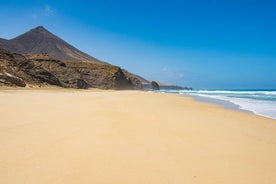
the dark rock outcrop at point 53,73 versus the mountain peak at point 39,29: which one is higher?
the mountain peak at point 39,29

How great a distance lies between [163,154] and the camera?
3652mm

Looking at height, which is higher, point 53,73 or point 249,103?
point 53,73

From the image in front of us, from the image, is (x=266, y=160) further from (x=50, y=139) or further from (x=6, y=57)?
(x=6, y=57)

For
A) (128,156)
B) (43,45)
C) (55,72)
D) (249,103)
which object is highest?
(43,45)

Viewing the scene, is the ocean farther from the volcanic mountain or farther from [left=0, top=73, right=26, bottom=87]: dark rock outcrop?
the volcanic mountain

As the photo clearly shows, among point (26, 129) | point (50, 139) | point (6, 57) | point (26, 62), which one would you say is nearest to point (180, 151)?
point (50, 139)

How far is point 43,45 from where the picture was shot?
544 ft

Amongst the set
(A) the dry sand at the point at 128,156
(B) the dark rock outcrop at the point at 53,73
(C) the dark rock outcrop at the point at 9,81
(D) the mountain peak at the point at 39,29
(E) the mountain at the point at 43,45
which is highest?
(D) the mountain peak at the point at 39,29

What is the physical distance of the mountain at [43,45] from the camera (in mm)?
155000

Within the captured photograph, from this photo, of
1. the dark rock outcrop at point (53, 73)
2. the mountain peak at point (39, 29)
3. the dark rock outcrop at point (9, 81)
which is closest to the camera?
the dark rock outcrop at point (9, 81)

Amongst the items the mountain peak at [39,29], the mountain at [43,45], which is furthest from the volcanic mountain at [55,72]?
the mountain peak at [39,29]

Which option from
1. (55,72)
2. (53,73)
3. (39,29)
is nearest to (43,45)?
(39,29)

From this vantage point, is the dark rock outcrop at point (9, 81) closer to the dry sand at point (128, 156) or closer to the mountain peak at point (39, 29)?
the dry sand at point (128, 156)

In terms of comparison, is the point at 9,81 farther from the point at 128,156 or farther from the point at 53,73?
the point at 128,156
